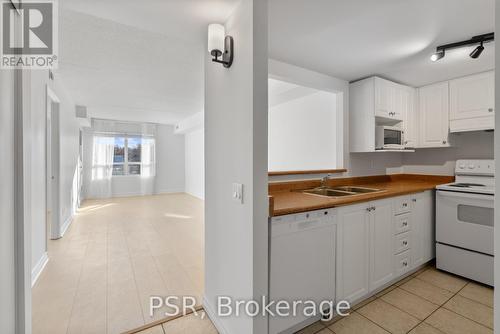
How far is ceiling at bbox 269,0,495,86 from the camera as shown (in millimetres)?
1642

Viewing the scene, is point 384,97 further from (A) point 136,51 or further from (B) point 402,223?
(A) point 136,51

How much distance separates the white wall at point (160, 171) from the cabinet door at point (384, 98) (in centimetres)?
704

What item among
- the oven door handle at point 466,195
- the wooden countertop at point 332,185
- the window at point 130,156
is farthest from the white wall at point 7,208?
the window at point 130,156

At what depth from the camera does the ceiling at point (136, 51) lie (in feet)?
5.26

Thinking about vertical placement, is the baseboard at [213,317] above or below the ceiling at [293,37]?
below

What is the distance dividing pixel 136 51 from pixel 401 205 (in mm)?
3417

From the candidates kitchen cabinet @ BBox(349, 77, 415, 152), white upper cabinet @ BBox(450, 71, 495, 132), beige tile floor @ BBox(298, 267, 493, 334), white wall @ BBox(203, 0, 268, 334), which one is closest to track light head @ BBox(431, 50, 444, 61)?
kitchen cabinet @ BBox(349, 77, 415, 152)

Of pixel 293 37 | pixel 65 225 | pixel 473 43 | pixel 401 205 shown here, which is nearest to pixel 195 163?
pixel 65 225

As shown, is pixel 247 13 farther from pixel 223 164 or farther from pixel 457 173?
pixel 457 173

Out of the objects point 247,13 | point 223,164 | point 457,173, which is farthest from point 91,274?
point 457,173

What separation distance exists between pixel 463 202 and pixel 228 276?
8.64 ft

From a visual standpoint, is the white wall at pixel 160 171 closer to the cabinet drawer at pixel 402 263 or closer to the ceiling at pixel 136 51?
the ceiling at pixel 136 51

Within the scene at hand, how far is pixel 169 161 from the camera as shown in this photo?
8.35 metres

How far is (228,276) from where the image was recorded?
1.66 m
